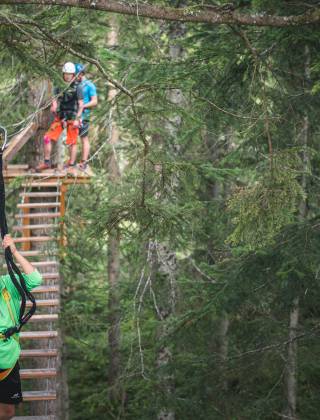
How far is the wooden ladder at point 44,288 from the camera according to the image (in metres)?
5.88

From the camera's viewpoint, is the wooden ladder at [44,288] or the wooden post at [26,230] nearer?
the wooden ladder at [44,288]

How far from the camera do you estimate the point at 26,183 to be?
27.7ft

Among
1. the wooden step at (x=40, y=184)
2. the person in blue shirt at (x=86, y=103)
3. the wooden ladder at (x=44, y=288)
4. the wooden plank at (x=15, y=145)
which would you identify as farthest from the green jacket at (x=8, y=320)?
the person in blue shirt at (x=86, y=103)

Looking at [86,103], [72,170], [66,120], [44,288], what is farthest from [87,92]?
[44,288]

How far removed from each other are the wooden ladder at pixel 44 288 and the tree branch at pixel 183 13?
11.5ft

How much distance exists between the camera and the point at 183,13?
13.8 ft

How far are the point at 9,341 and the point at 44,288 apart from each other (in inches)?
110

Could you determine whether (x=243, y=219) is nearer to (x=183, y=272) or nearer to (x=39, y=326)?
(x=39, y=326)

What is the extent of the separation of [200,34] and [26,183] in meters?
3.30

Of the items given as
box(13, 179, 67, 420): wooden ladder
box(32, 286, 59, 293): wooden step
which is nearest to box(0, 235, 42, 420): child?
box(13, 179, 67, 420): wooden ladder

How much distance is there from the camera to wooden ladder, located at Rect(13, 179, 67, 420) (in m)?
5.88

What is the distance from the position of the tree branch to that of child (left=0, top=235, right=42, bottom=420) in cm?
168

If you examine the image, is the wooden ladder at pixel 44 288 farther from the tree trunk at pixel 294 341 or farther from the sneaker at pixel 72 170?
the tree trunk at pixel 294 341

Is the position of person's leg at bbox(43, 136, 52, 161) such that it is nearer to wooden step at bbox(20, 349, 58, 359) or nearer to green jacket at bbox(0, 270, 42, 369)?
wooden step at bbox(20, 349, 58, 359)
